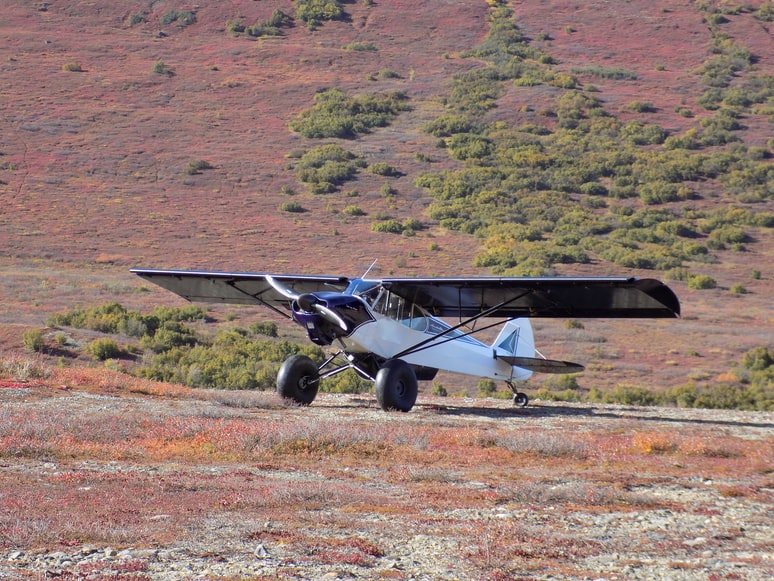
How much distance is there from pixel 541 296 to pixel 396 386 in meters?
3.15

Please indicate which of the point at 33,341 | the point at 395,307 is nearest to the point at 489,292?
the point at 395,307

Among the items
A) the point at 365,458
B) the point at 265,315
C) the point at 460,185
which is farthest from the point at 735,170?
the point at 365,458

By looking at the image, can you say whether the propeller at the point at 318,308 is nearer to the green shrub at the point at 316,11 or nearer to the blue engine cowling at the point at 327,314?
the blue engine cowling at the point at 327,314

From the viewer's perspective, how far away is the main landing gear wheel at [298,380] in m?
17.7

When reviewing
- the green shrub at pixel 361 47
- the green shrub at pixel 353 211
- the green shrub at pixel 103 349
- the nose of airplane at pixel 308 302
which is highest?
the green shrub at pixel 361 47

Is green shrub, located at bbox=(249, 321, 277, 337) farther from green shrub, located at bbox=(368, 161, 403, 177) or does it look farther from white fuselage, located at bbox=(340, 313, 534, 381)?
green shrub, located at bbox=(368, 161, 403, 177)

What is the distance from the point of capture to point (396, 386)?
1688 centimetres

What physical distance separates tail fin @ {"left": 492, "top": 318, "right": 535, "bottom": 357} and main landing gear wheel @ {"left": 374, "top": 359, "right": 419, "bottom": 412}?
4.04 m

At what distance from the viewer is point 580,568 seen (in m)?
6.39

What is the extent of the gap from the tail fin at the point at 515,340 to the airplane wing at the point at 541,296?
1.98 m

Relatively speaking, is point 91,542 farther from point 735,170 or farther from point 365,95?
point 365,95

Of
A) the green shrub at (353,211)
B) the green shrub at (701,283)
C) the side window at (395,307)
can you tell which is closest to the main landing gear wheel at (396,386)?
the side window at (395,307)

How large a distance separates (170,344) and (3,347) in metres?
4.89

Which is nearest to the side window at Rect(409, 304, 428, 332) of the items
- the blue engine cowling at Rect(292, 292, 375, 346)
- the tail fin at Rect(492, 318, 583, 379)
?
the blue engine cowling at Rect(292, 292, 375, 346)
